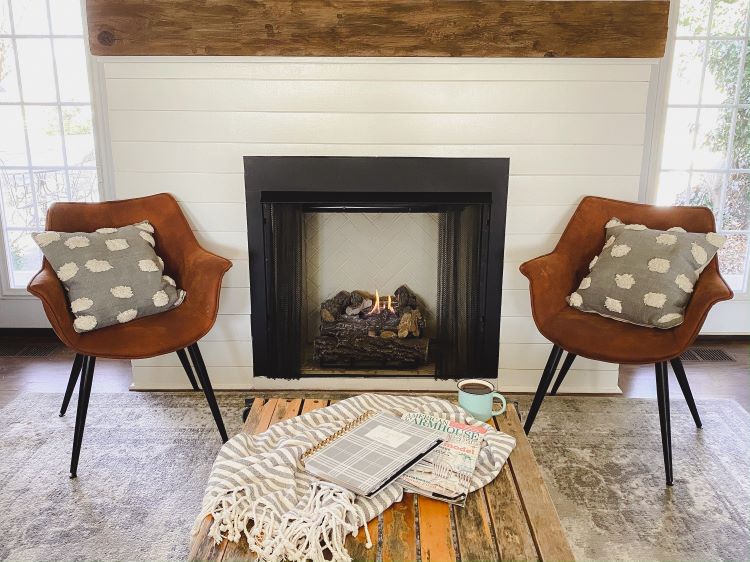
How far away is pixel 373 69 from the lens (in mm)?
2617

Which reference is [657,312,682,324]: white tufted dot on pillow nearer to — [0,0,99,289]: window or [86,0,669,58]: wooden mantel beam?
[86,0,669,58]: wooden mantel beam

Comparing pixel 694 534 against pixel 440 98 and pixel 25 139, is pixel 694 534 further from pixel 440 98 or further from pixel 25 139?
pixel 25 139

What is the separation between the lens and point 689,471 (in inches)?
90.3

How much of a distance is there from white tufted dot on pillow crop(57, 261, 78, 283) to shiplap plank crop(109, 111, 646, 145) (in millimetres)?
607

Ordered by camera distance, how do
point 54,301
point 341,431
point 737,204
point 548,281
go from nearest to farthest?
1. point 341,431
2. point 54,301
3. point 548,281
4. point 737,204

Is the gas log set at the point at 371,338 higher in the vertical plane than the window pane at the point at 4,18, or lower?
lower

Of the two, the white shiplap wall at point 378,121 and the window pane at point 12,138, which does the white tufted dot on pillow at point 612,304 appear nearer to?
the white shiplap wall at point 378,121

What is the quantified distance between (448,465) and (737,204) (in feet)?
8.31

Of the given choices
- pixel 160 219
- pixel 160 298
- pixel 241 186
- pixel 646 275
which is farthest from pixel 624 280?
pixel 160 219

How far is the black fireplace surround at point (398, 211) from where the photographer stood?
269 cm

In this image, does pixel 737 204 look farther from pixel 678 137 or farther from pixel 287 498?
pixel 287 498

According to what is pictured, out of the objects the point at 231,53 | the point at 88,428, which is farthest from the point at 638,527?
the point at 231,53

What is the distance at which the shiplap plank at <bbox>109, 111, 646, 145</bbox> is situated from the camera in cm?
266

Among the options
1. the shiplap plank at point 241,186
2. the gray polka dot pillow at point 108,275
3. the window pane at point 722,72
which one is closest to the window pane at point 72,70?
the shiplap plank at point 241,186
